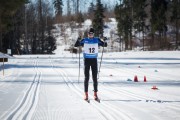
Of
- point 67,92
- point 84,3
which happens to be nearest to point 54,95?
point 67,92

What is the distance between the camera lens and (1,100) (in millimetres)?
11609

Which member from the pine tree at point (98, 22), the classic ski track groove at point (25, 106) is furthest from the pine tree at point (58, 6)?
the classic ski track groove at point (25, 106)

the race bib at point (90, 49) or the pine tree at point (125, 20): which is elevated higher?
the pine tree at point (125, 20)

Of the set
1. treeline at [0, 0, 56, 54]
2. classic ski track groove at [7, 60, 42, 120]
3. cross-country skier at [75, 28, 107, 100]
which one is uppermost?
treeline at [0, 0, 56, 54]

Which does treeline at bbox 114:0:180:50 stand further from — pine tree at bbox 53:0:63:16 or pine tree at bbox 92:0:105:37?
pine tree at bbox 53:0:63:16

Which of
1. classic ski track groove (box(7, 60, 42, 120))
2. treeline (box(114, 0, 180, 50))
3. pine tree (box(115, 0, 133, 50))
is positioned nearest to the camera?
classic ski track groove (box(7, 60, 42, 120))

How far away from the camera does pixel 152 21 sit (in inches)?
2803

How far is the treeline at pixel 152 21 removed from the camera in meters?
69.8

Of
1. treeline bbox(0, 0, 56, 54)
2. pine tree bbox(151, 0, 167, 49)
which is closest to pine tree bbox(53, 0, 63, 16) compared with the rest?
treeline bbox(0, 0, 56, 54)

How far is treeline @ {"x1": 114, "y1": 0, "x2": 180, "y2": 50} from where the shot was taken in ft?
229

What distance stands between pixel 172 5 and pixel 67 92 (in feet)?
209

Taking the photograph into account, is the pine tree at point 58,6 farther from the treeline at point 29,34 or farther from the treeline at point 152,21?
the treeline at point 152,21

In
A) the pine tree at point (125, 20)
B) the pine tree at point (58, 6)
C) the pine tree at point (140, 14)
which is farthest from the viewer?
the pine tree at point (58, 6)

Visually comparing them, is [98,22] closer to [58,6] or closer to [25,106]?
Result: [58,6]
